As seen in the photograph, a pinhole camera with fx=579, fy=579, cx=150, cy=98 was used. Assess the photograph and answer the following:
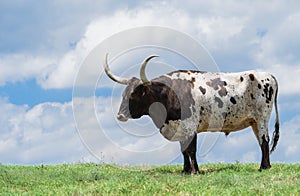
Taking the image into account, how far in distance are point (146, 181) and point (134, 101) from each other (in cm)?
316

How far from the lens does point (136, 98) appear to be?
1461 cm

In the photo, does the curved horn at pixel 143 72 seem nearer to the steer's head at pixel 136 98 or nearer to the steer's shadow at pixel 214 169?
Answer: the steer's head at pixel 136 98


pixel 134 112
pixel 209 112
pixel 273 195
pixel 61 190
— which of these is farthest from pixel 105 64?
pixel 273 195

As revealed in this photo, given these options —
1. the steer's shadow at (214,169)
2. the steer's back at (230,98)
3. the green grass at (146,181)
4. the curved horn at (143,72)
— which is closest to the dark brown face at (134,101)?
the curved horn at (143,72)

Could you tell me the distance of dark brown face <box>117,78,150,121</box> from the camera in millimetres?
14484

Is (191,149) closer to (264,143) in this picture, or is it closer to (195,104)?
(195,104)

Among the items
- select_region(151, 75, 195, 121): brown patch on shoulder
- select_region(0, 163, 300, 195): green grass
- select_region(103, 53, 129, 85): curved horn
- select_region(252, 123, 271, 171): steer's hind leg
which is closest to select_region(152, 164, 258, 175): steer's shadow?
select_region(0, 163, 300, 195): green grass

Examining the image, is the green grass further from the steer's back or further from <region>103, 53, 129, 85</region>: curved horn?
<region>103, 53, 129, 85</region>: curved horn

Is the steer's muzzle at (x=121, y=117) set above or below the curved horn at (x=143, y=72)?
below

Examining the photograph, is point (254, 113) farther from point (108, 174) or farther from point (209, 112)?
point (108, 174)

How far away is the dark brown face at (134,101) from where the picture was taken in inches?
570

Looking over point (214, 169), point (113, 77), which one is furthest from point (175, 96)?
point (214, 169)

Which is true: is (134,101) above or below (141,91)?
below

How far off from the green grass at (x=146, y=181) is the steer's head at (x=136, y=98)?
148 centimetres
